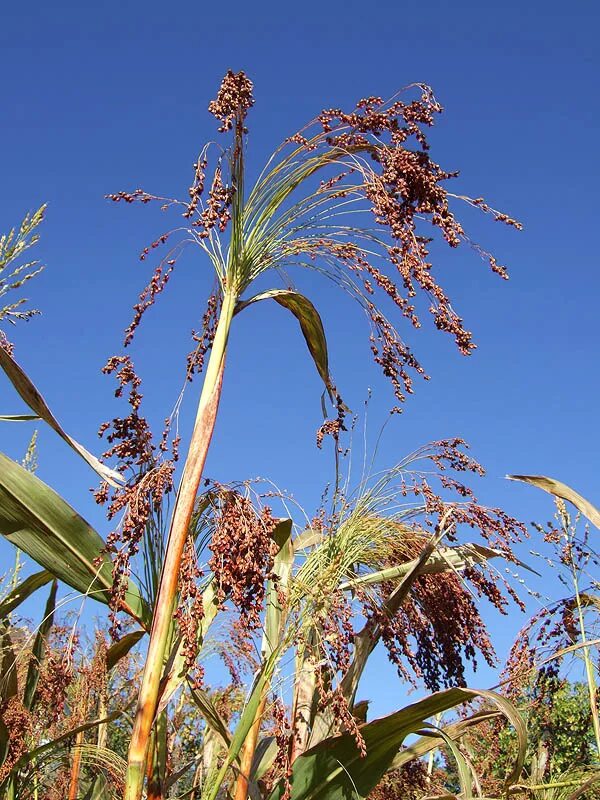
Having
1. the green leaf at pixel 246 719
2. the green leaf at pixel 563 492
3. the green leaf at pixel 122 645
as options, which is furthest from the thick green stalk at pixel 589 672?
the green leaf at pixel 122 645

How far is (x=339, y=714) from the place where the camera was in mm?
2398

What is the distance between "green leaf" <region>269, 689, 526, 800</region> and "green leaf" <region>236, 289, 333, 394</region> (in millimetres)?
1253

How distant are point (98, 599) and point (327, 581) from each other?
1.02 meters

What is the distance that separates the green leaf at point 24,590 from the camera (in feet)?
9.28

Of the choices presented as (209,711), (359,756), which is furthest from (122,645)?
(359,756)

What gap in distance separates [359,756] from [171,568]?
105 cm

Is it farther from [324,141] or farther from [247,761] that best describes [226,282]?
[247,761]

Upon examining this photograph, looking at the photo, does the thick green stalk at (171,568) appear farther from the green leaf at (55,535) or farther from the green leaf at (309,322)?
the green leaf at (309,322)

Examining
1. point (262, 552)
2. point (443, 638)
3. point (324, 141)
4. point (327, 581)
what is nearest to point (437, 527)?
point (327, 581)

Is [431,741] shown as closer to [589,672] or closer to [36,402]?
[589,672]

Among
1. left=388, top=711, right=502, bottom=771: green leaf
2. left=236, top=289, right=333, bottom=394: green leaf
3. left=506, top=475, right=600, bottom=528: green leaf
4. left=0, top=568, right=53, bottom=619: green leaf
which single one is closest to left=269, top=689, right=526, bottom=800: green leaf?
left=388, top=711, right=502, bottom=771: green leaf

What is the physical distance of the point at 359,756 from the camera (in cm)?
270

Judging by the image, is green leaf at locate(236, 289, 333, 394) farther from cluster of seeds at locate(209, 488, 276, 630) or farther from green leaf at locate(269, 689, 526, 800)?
green leaf at locate(269, 689, 526, 800)

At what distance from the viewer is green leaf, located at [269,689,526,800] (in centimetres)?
261
